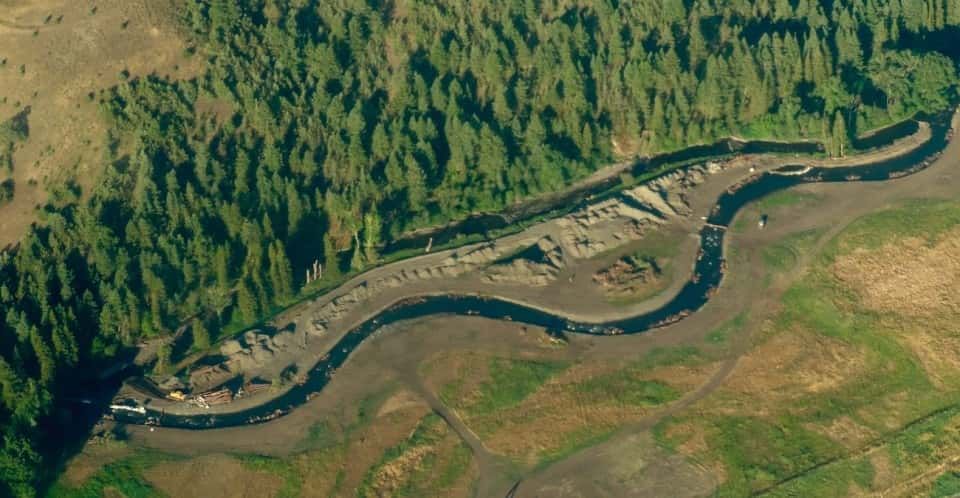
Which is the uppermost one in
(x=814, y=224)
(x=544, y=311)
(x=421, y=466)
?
(x=814, y=224)

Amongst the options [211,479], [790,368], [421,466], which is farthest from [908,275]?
[211,479]

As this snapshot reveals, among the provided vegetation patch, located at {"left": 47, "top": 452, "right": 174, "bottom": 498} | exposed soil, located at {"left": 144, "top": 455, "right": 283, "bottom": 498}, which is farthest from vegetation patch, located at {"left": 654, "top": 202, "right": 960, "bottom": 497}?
vegetation patch, located at {"left": 47, "top": 452, "right": 174, "bottom": 498}

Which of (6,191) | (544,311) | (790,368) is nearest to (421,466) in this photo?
(544,311)

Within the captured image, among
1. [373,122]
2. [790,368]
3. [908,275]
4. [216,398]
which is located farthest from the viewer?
[373,122]

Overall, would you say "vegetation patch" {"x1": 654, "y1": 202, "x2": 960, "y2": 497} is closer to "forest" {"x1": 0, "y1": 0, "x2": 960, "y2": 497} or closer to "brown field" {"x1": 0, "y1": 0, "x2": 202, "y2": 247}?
"forest" {"x1": 0, "y1": 0, "x2": 960, "y2": 497}

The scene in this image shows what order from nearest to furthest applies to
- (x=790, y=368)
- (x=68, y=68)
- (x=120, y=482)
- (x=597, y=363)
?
(x=120, y=482) → (x=790, y=368) → (x=597, y=363) → (x=68, y=68)

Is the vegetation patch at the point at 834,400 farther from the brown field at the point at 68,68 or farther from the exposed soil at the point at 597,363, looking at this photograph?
the brown field at the point at 68,68

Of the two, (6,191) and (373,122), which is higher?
(6,191)

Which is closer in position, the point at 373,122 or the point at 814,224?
the point at 814,224

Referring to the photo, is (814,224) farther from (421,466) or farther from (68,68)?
(68,68)
